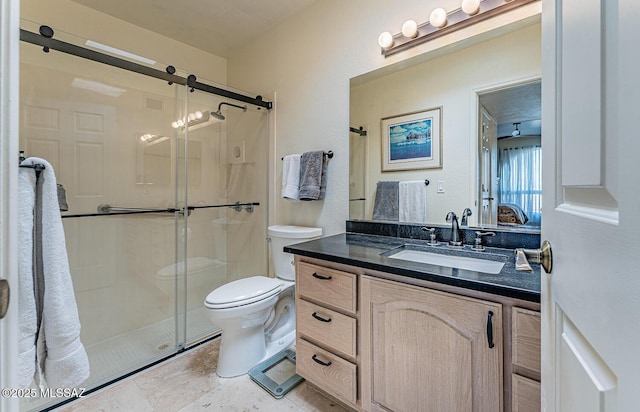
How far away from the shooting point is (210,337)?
2.11 meters

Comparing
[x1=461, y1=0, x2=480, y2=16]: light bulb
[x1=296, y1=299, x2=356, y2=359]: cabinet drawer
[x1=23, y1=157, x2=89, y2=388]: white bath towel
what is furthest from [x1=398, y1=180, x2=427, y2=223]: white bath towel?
[x1=23, y1=157, x2=89, y2=388]: white bath towel

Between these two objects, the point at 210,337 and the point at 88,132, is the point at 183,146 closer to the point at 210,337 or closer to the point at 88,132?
the point at 88,132

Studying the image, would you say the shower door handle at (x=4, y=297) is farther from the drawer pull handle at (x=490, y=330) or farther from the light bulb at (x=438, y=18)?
the light bulb at (x=438, y=18)

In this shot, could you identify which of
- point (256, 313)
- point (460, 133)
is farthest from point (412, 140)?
point (256, 313)

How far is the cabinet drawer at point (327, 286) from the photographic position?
1246 mm

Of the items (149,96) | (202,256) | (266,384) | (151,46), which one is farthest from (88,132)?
(266,384)

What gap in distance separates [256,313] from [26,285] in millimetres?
1151

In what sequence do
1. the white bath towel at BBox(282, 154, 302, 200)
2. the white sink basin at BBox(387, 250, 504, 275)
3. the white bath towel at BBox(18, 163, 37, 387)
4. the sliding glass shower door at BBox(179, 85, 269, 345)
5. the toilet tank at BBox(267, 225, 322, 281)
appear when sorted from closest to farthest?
the white bath towel at BBox(18, 163, 37, 387), the white sink basin at BBox(387, 250, 504, 275), the toilet tank at BBox(267, 225, 322, 281), the white bath towel at BBox(282, 154, 302, 200), the sliding glass shower door at BBox(179, 85, 269, 345)

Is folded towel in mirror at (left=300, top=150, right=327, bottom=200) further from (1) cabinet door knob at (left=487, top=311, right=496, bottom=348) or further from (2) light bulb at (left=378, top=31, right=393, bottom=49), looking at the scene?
(1) cabinet door knob at (left=487, top=311, right=496, bottom=348)

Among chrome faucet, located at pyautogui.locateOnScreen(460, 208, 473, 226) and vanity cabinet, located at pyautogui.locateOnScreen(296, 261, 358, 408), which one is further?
chrome faucet, located at pyautogui.locateOnScreen(460, 208, 473, 226)

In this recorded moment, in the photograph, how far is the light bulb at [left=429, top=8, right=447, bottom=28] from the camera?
1.46m

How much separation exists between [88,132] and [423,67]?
2.24 metres

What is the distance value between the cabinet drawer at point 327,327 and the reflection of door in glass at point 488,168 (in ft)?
2.81

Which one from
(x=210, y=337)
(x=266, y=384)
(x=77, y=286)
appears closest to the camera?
(x=266, y=384)
